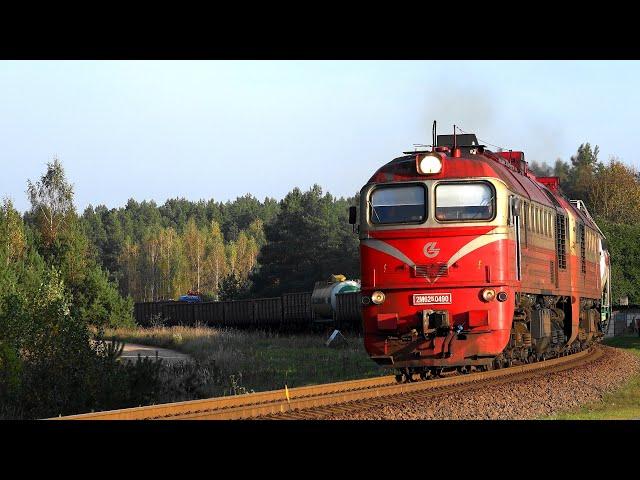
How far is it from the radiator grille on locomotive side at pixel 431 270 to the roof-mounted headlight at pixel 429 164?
1.62 meters

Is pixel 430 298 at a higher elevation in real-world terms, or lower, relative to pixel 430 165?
lower

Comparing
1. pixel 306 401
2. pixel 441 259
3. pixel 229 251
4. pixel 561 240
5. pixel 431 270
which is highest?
pixel 229 251

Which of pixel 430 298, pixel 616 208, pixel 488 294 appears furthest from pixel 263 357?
pixel 616 208

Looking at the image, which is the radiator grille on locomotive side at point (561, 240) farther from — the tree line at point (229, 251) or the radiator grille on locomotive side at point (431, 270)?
the tree line at point (229, 251)

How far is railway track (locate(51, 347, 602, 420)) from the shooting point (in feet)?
39.2

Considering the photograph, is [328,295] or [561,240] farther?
[328,295]

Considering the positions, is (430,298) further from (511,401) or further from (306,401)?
(306,401)

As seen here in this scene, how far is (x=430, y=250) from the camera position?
16062mm

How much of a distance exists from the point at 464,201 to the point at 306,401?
16.0 feet

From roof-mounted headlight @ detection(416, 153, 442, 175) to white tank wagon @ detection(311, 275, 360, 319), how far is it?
31.1 m

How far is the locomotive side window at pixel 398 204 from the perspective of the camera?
53.5ft
